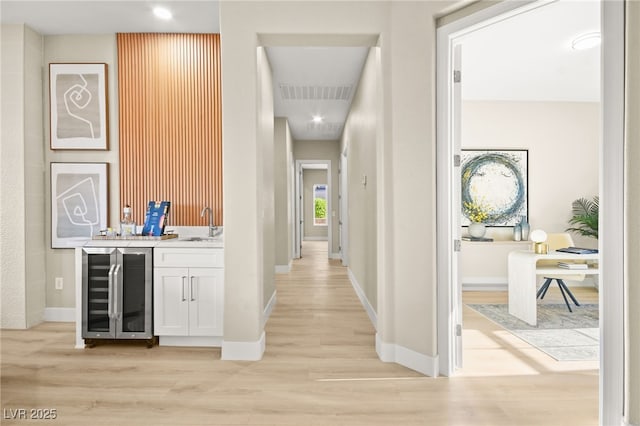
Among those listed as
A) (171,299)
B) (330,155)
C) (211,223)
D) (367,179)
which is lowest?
(171,299)

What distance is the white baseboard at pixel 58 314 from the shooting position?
143 inches

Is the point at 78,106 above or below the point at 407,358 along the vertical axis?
above

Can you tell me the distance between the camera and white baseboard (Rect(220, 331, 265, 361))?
273 centimetres

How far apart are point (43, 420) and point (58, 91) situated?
3173 mm

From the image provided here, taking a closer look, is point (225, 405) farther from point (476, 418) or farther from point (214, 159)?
point (214, 159)

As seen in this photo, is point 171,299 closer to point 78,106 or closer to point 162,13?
point 78,106

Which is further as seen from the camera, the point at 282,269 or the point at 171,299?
the point at 282,269

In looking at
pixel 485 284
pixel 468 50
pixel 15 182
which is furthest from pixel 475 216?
pixel 15 182

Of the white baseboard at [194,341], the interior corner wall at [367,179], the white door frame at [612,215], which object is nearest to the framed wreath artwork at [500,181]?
the interior corner wall at [367,179]

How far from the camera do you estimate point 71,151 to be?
11.9 ft

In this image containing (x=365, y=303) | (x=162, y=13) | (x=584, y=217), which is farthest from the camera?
(x=584, y=217)

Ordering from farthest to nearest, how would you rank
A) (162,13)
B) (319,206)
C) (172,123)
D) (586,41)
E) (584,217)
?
(319,206) → (584,217) → (172,123) → (586,41) → (162,13)

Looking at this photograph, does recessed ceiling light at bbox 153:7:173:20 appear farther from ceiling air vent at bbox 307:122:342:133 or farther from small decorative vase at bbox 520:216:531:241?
small decorative vase at bbox 520:216:531:241

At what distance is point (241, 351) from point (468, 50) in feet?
12.2
